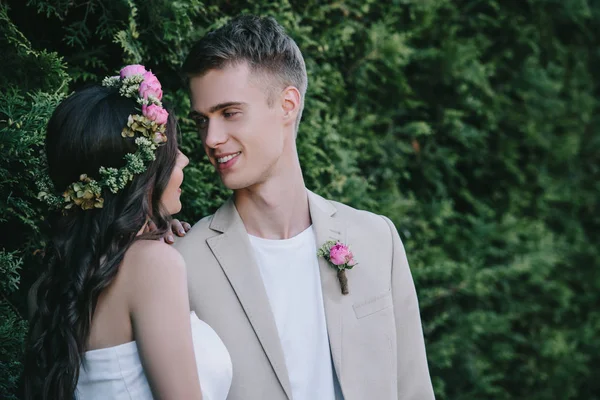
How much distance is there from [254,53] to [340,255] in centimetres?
83

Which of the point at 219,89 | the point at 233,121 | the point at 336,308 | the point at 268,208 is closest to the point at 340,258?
the point at 336,308

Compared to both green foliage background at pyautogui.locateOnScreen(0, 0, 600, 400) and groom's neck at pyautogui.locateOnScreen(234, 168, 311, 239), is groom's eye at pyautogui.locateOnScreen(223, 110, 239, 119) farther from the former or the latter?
green foliage background at pyautogui.locateOnScreen(0, 0, 600, 400)

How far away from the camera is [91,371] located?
2.25 m

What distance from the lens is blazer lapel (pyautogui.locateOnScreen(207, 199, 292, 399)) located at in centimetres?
255

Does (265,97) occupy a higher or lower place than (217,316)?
higher

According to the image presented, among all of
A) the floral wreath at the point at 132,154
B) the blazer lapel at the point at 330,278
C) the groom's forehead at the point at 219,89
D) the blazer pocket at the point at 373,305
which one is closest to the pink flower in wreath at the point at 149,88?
the floral wreath at the point at 132,154

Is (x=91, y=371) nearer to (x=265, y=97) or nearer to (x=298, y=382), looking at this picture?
(x=298, y=382)

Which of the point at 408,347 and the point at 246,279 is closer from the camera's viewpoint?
the point at 246,279

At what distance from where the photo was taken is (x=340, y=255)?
2.73 metres

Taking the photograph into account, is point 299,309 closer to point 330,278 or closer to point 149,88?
point 330,278

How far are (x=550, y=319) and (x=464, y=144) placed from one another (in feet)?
5.46

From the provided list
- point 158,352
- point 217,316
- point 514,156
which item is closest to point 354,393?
point 217,316

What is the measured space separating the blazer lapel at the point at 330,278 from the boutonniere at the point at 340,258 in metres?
0.02

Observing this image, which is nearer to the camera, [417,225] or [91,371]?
[91,371]
